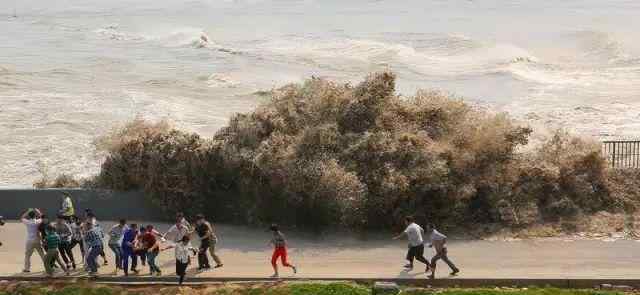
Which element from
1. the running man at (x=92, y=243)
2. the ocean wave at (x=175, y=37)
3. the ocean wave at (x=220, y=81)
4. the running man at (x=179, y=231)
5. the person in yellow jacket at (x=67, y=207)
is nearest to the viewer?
the running man at (x=92, y=243)

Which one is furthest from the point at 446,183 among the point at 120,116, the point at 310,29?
the point at 310,29

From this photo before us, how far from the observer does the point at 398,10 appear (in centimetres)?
6309

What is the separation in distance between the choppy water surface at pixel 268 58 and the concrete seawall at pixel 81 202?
426cm

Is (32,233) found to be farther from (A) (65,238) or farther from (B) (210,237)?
(B) (210,237)

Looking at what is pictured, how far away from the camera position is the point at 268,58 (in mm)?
46844

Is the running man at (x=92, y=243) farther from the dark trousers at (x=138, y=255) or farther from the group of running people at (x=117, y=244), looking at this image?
the dark trousers at (x=138, y=255)

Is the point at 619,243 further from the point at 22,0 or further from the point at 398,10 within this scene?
the point at 22,0

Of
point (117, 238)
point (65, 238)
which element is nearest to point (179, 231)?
point (117, 238)

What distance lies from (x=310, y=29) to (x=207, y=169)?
34.6 metres

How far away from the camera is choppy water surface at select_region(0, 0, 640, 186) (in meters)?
33.0

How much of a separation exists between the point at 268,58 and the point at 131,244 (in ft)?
97.7

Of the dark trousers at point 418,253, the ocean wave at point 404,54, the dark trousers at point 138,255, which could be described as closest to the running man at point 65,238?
the dark trousers at point 138,255

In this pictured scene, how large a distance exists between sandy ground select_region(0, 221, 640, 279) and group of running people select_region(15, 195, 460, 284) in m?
0.28

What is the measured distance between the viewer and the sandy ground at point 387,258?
1809 centimetres
